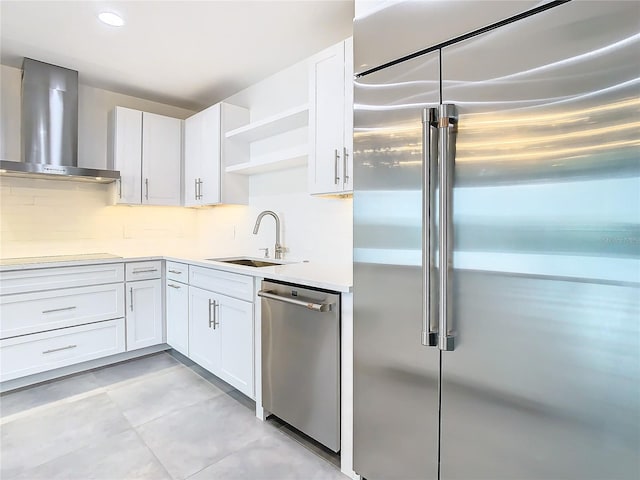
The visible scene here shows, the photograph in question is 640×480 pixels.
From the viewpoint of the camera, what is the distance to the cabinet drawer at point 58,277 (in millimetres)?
2449

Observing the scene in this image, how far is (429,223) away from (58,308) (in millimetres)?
2809

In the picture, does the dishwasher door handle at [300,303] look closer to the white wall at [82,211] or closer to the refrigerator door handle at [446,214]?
the refrigerator door handle at [446,214]

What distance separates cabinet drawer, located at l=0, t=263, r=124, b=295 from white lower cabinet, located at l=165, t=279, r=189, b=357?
1.38ft

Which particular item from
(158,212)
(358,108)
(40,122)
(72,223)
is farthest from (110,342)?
(358,108)

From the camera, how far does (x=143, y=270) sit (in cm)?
305

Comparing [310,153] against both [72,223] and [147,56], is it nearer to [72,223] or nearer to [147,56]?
[147,56]

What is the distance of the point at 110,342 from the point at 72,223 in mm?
1136

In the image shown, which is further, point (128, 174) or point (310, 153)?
point (128, 174)

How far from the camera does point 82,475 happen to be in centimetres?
164

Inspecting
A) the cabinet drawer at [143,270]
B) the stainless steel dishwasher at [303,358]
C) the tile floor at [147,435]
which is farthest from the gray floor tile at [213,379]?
the cabinet drawer at [143,270]

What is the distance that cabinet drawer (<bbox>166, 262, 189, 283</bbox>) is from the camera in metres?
2.82

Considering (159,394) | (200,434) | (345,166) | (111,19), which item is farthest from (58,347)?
(345,166)

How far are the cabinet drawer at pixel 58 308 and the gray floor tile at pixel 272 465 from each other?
175 cm

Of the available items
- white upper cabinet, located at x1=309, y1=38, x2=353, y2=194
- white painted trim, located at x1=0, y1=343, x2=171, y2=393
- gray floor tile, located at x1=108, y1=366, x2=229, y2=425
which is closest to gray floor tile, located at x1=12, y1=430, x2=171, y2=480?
gray floor tile, located at x1=108, y1=366, x2=229, y2=425
